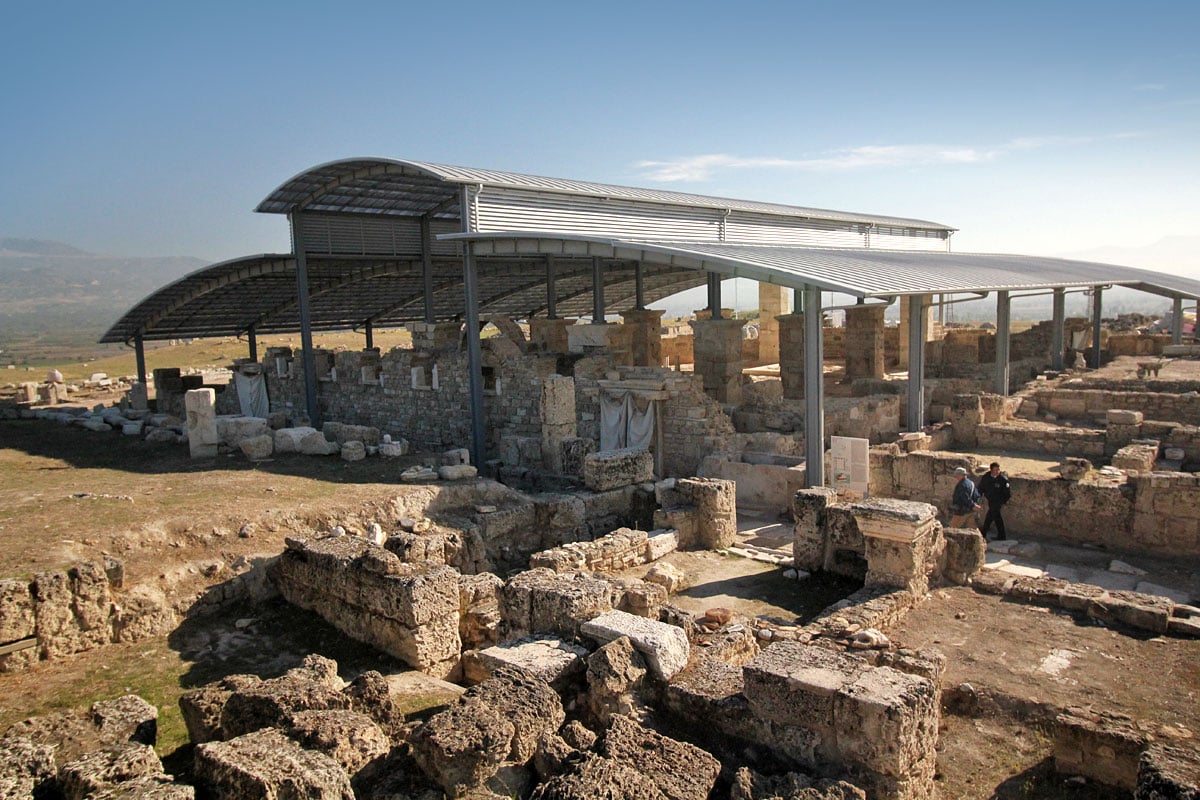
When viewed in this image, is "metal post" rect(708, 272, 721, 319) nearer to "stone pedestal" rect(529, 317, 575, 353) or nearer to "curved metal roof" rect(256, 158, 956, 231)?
"curved metal roof" rect(256, 158, 956, 231)

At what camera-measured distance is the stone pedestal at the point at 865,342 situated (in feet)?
73.3

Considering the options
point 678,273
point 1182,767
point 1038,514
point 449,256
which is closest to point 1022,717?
point 1182,767

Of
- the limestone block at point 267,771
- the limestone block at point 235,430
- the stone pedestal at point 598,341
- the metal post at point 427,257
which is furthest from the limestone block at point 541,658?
the metal post at point 427,257

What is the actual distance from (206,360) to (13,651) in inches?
1499

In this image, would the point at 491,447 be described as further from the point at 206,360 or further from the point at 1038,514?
the point at 206,360

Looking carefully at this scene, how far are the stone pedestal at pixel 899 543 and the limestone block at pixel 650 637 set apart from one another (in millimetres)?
2816

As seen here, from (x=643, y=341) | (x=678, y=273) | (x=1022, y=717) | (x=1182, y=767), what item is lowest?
(x=1022, y=717)

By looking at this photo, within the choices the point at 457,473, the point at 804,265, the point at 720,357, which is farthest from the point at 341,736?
the point at 720,357

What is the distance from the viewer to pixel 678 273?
26641 mm

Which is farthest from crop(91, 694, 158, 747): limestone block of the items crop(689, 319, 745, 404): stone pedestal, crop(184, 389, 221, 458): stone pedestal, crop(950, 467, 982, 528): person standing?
crop(689, 319, 745, 404): stone pedestal

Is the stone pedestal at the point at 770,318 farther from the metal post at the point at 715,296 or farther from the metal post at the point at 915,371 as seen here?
the metal post at the point at 915,371

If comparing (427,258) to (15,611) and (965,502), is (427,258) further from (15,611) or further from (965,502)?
(15,611)

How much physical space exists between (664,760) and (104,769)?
135 inches

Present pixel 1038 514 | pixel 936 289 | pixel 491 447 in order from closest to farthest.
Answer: pixel 1038 514
pixel 936 289
pixel 491 447
